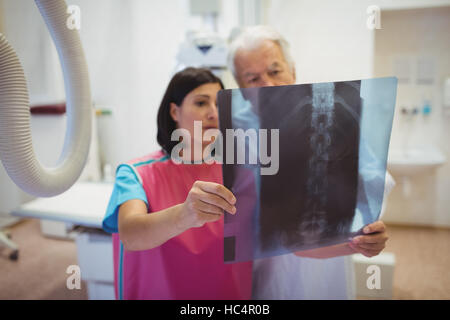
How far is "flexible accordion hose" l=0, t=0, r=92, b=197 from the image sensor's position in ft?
1.60

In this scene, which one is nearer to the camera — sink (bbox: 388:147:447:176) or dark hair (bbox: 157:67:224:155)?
dark hair (bbox: 157:67:224:155)

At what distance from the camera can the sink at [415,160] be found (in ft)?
2.72

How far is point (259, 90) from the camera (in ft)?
1.65

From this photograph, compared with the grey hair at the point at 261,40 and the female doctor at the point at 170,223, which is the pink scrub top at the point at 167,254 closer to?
the female doctor at the point at 170,223

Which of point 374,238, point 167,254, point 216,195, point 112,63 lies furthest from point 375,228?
point 112,63

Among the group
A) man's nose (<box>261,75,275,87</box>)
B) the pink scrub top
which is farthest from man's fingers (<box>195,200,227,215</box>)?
man's nose (<box>261,75,275,87</box>)

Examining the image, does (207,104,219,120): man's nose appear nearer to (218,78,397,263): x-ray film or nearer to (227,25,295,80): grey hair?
(218,78,397,263): x-ray film

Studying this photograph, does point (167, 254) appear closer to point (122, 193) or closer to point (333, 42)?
point (122, 193)

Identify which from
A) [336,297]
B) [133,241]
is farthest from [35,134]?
[336,297]

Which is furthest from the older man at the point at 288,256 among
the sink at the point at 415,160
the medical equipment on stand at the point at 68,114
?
the medical equipment on stand at the point at 68,114

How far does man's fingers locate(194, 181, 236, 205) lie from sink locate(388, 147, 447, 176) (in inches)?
18.9

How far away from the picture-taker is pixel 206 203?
52 centimetres

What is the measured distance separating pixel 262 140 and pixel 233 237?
18 cm

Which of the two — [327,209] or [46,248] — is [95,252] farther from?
[327,209]
